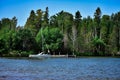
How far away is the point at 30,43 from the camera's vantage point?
12712cm

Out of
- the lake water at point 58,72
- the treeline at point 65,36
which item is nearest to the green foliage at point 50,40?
the treeline at point 65,36

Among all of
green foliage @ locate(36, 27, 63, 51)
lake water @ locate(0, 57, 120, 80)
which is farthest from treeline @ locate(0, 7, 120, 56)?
lake water @ locate(0, 57, 120, 80)

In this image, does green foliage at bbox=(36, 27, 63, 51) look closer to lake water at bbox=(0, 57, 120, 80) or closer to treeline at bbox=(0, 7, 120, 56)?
treeline at bbox=(0, 7, 120, 56)

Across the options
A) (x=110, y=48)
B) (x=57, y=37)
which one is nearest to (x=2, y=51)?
(x=57, y=37)

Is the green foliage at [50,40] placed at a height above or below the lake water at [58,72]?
above

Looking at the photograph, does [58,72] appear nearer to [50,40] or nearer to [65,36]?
[50,40]

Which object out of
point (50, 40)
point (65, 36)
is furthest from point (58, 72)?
point (65, 36)

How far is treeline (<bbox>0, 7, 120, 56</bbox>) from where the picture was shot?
4914 inches

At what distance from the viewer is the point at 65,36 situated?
138 meters

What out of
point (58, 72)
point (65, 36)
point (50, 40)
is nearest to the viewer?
point (58, 72)

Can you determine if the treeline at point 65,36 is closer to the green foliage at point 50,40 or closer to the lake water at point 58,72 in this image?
the green foliage at point 50,40

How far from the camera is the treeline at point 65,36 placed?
125 m

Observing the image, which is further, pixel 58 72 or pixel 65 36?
pixel 65 36

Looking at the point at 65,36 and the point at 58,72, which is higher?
the point at 65,36
